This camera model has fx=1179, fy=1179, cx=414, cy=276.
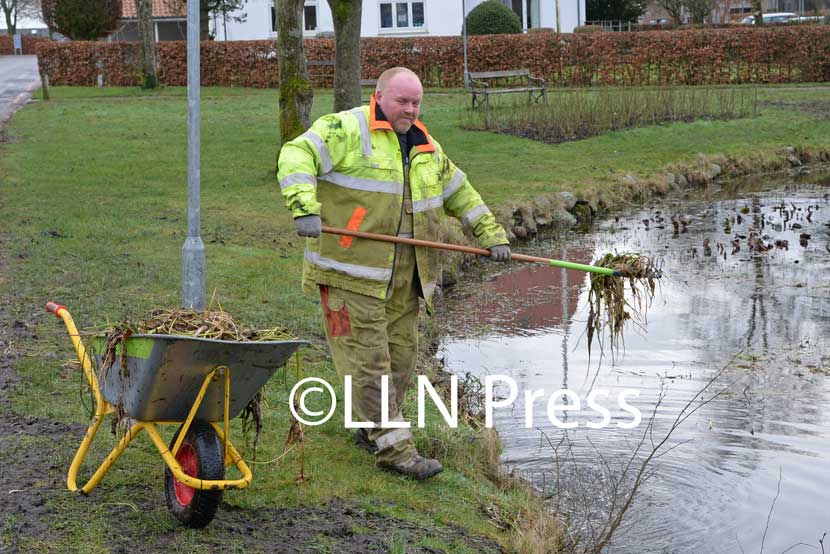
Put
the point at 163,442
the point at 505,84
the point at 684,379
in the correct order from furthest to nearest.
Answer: the point at 505,84, the point at 684,379, the point at 163,442

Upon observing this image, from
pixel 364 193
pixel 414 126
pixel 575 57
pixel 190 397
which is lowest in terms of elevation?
pixel 190 397

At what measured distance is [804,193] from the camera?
57.4ft

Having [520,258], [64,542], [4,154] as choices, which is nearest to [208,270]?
[520,258]

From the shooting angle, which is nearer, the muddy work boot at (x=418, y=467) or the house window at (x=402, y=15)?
the muddy work boot at (x=418, y=467)

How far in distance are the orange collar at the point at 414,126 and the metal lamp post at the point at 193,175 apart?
1.47m

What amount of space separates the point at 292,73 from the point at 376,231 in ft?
33.2

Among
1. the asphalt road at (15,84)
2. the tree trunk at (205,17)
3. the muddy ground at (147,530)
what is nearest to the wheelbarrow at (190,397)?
the muddy ground at (147,530)

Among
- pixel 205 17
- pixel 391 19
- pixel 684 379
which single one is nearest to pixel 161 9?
pixel 205 17

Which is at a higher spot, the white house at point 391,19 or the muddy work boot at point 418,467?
the white house at point 391,19

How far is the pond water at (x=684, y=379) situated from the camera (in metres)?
6.21

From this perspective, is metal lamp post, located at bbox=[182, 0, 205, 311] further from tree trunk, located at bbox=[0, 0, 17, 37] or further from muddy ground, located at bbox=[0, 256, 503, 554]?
tree trunk, located at bbox=[0, 0, 17, 37]

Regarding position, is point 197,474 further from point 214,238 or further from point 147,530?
point 214,238

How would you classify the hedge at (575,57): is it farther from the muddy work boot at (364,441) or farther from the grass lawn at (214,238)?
the muddy work boot at (364,441)

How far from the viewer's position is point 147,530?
474cm
